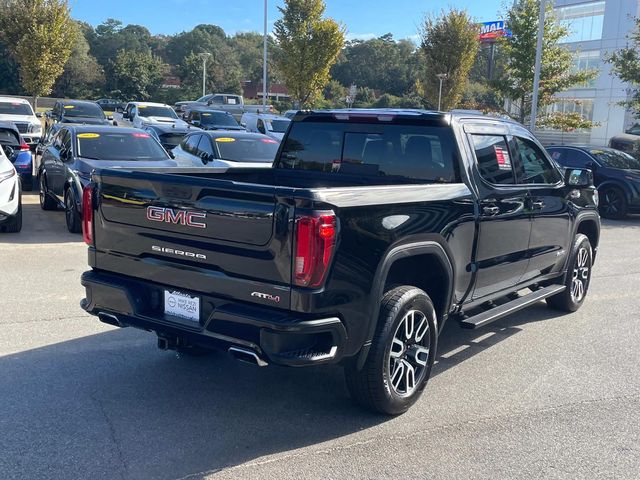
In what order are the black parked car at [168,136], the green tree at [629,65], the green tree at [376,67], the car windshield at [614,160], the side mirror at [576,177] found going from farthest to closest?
the green tree at [376,67]
the green tree at [629,65]
the black parked car at [168,136]
the car windshield at [614,160]
the side mirror at [576,177]

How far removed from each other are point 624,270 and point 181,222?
763cm

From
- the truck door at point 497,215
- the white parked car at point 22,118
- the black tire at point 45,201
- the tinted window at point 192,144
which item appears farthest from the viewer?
the white parked car at point 22,118

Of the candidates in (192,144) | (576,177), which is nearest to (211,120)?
(192,144)

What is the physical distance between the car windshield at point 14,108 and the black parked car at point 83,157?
11.3 meters

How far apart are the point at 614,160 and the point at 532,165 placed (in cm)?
1063

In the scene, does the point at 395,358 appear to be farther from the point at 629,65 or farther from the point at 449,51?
the point at 449,51

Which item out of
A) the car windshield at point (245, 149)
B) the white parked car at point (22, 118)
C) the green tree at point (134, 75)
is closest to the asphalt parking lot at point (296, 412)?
the car windshield at point (245, 149)

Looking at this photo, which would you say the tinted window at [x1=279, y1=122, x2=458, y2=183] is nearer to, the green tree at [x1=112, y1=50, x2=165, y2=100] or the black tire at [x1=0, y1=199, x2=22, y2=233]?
the black tire at [x1=0, y1=199, x2=22, y2=233]

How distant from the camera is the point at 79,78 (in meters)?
67.9

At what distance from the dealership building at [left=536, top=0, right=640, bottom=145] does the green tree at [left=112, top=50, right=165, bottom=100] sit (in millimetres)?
40002

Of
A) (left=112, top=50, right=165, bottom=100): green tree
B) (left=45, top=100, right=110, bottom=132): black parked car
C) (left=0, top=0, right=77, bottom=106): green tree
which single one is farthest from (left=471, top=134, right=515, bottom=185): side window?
(left=112, top=50, right=165, bottom=100): green tree

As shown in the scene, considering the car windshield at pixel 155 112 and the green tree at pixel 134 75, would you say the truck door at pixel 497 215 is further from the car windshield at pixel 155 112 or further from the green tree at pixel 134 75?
the green tree at pixel 134 75

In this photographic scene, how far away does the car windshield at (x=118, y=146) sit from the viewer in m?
10.9

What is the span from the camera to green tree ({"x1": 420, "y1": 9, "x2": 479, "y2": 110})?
97.9 ft
